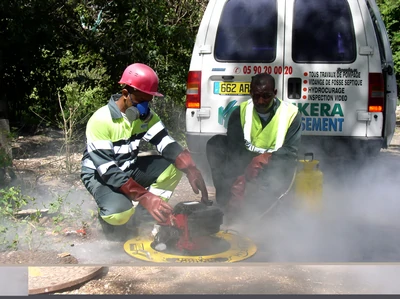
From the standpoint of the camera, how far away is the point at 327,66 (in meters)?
5.81

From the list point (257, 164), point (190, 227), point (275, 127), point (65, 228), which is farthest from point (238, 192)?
point (65, 228)

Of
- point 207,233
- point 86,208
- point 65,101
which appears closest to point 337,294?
point 207,233

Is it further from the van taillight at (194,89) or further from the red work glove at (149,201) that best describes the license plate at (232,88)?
the red work glove at (149,201)

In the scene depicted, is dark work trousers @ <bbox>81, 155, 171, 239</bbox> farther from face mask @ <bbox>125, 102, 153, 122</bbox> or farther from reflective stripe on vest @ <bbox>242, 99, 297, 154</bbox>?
reflective stripe on vest @ <bbox>242, 99, 297, 154</bbox>

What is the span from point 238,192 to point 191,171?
53cm

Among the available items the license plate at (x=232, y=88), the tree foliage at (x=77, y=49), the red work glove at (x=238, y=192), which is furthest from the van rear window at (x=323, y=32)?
the tree foliage at (x=77, y=49)

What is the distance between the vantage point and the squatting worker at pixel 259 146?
16.7 ft

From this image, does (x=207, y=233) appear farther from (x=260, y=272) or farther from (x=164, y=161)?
(x=164, y=161)

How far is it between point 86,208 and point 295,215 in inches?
77.9

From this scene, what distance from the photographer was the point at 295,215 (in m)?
5.36

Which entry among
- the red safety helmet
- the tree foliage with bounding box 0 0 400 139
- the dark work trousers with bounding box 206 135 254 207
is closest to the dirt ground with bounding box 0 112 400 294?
the dark work trousers with bounding box 206 135 254 207

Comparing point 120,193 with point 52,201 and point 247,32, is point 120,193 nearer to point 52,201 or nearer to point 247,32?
point 52,201

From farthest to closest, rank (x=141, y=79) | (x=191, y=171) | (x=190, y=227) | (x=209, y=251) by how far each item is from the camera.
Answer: (x=191, y=171)
(x=141, y=79)
(x=209, y=251)
(x=190, y=227)

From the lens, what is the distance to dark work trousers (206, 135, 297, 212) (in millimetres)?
5121
